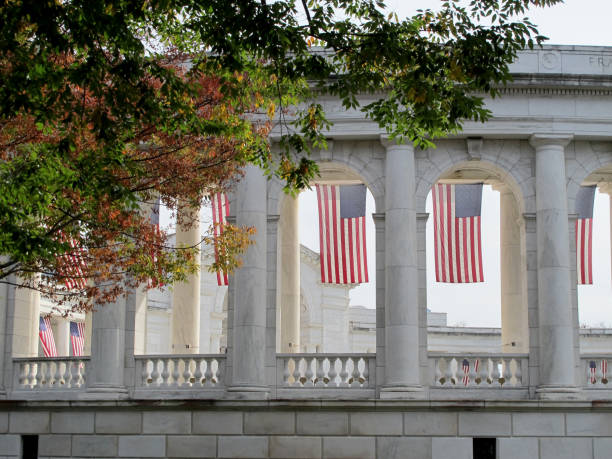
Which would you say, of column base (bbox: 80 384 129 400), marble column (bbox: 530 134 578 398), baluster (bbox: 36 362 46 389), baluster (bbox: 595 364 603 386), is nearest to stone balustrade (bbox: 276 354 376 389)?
column base (bbox: 80 384 129 400)

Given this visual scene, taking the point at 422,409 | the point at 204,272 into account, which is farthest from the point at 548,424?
the point at 204,272

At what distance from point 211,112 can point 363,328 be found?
5036 cm

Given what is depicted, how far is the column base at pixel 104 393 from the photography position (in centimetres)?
4278

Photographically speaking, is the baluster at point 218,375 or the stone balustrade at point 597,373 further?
the baluster at point 218,375

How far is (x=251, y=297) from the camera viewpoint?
42719 mm

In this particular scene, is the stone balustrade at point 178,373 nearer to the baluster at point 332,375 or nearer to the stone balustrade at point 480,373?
the baluster at point 332,375

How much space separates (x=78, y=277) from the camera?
33.0 metres

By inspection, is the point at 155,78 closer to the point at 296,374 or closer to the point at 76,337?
the point at 296,374

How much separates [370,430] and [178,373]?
26.7 feet

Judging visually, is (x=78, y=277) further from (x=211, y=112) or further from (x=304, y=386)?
(x=304, y=386)

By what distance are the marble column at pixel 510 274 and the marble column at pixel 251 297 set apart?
11607 mm

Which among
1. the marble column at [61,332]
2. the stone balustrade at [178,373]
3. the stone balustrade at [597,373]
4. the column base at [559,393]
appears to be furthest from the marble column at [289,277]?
the marble column at [61,332]

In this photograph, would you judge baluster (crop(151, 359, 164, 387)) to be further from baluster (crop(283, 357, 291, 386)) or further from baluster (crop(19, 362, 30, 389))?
baluster (crop(19, 362, 30, 389))

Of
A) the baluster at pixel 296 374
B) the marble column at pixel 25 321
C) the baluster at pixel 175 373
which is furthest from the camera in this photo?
the marble column at pixel 25 321
